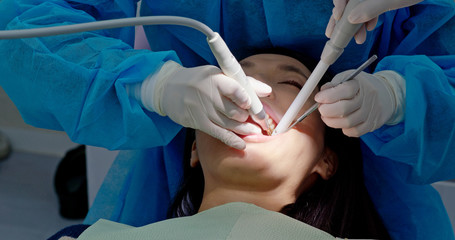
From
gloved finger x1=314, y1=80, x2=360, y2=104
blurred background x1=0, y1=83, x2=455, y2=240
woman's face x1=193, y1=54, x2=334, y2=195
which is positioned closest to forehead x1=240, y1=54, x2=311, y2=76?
woman's face x1=193, y1=54, x2=334, y2=195

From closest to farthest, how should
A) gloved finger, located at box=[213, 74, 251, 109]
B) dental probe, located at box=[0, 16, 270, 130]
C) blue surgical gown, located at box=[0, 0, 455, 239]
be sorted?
dental probe, located at box=[0, 16, 270, 130] < gloved finger, located at box=[213, 74, 251, 109] < blue surgical gown, located at box=[0, 0, 455, 239]

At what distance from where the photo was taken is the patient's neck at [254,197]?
1263mm

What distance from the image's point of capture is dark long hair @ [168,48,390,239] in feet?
4.48

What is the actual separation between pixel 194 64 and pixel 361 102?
612mm

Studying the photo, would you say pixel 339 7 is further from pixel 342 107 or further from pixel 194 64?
pixel 194 64

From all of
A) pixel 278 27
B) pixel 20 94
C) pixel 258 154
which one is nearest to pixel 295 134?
pixel 258 154

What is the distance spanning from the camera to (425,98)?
3.70ft

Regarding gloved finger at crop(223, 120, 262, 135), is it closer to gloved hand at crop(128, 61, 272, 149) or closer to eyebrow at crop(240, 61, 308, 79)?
gloved hand at crop(128, 61, 272, 149)

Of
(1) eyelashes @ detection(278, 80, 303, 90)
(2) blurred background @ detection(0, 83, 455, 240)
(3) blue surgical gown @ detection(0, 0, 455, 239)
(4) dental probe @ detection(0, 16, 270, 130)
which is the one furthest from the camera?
(2) blurred background @ detection(0, 83, 455, 240)

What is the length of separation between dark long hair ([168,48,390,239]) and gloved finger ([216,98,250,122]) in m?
0.30

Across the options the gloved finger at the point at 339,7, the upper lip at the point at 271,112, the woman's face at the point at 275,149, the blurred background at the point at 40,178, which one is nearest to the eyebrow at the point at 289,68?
the woman's face at the point at 275,149

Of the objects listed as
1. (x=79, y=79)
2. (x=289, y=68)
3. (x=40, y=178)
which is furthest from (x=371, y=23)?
(x=40, y=178)

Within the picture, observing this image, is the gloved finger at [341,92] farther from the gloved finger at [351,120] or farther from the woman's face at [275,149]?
the woman's face at [275,149]

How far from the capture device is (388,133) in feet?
4.01
